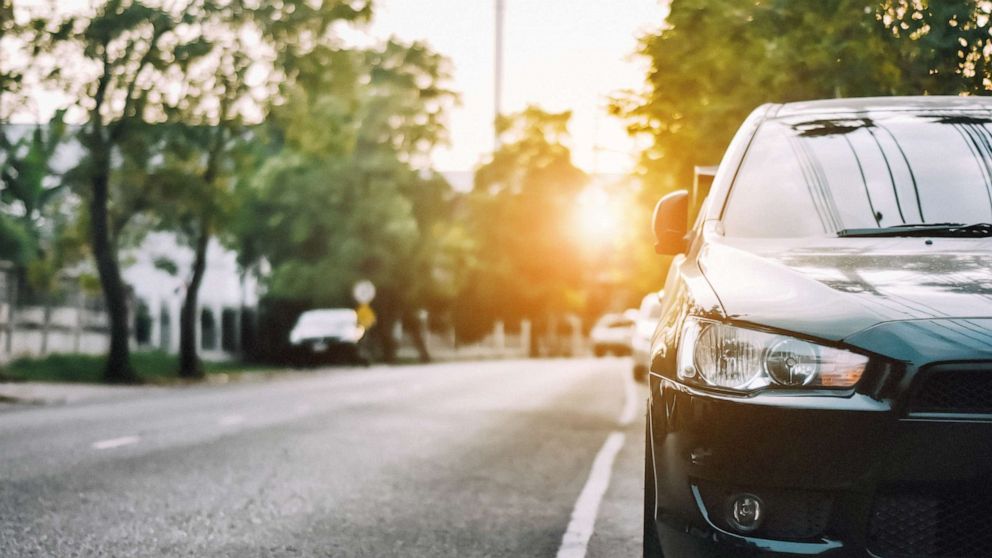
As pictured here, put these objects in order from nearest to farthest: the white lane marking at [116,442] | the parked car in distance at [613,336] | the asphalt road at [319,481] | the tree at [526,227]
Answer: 1. the asphalt road at [319,481]
2. the white lane marking at [116,442]
3. the parked car in distance at [613,336]
4. the tree at [526,227]

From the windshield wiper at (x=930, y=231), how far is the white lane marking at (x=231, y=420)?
9737 millimetres

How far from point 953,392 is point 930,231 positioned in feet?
3.69

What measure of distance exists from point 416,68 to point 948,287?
42863mm

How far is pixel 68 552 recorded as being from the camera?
586 centimetres

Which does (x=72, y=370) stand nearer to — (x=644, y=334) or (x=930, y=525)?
(x=644, y=334)

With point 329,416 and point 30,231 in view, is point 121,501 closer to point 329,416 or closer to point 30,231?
point 329,416

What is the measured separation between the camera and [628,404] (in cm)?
1775

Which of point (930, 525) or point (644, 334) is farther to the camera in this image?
point (644, 334)

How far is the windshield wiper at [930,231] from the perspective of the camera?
14.3ft

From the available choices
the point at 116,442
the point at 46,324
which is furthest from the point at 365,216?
the point at 116,442

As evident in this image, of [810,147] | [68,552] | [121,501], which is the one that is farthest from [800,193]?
[121,501]

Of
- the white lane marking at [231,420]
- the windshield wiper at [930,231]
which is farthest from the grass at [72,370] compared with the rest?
the windshield wiper at [930,231]

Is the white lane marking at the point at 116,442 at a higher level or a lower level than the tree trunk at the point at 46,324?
lower

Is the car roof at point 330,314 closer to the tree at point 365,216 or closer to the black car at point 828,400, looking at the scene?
the tree at point 365,216
